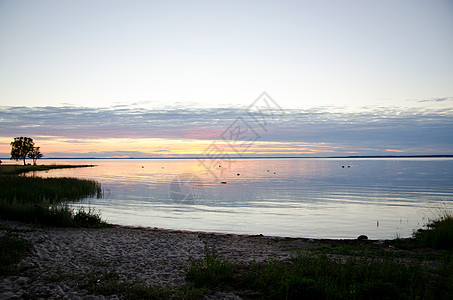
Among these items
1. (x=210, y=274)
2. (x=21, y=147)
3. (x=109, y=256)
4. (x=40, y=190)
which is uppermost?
(x=21, y=147)

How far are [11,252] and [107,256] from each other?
2.83 m

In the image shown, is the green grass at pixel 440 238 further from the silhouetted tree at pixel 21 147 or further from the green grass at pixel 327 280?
the silhouetted tree at pixel 21 147

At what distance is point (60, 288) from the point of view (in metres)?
7.48

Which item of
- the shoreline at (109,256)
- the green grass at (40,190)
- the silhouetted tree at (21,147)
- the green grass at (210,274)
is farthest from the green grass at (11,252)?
the silhouetted tree at (21,147)

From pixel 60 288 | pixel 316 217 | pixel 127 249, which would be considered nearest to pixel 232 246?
pixel 127 249

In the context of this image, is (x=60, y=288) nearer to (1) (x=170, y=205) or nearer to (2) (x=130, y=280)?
(2) (x=130, y=280)

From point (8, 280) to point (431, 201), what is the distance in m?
36.8

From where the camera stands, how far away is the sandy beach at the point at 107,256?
762 centimetres

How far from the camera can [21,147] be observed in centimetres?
9806

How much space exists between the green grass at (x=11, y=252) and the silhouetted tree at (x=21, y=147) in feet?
340

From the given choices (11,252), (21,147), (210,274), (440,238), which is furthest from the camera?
(21,147)

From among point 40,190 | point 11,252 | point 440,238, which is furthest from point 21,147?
point 440,238

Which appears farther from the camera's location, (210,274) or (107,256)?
(107,256)

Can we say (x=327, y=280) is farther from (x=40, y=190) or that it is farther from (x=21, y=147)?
(x=21, y=147)
